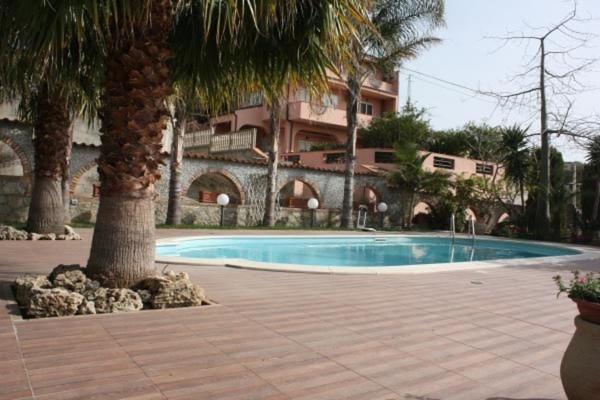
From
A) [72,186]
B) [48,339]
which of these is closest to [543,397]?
[48,339]

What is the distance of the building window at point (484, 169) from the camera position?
29337 millimetres

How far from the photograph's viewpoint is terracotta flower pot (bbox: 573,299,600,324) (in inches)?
117

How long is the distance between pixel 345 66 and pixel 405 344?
345 cm

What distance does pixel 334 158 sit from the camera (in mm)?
27703

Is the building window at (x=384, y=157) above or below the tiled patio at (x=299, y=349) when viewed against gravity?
above

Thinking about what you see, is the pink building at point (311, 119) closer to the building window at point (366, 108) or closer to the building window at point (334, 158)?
the building window at point (366, 108)

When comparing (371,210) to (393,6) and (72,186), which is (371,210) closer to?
(393,6)

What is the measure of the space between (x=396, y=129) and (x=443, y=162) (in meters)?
4.37

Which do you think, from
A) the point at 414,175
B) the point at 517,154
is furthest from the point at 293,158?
the point at 517,154

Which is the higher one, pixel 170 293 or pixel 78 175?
pixel 78 175

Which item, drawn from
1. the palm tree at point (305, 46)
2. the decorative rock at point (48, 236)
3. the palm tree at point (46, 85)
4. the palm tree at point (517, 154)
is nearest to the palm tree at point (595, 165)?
the palm tree at point (517, 154)

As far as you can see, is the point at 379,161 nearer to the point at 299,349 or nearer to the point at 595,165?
the point at 595,165

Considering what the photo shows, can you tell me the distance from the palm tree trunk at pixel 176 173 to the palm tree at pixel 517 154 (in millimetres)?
14804

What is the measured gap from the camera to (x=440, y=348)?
4.40 metres
